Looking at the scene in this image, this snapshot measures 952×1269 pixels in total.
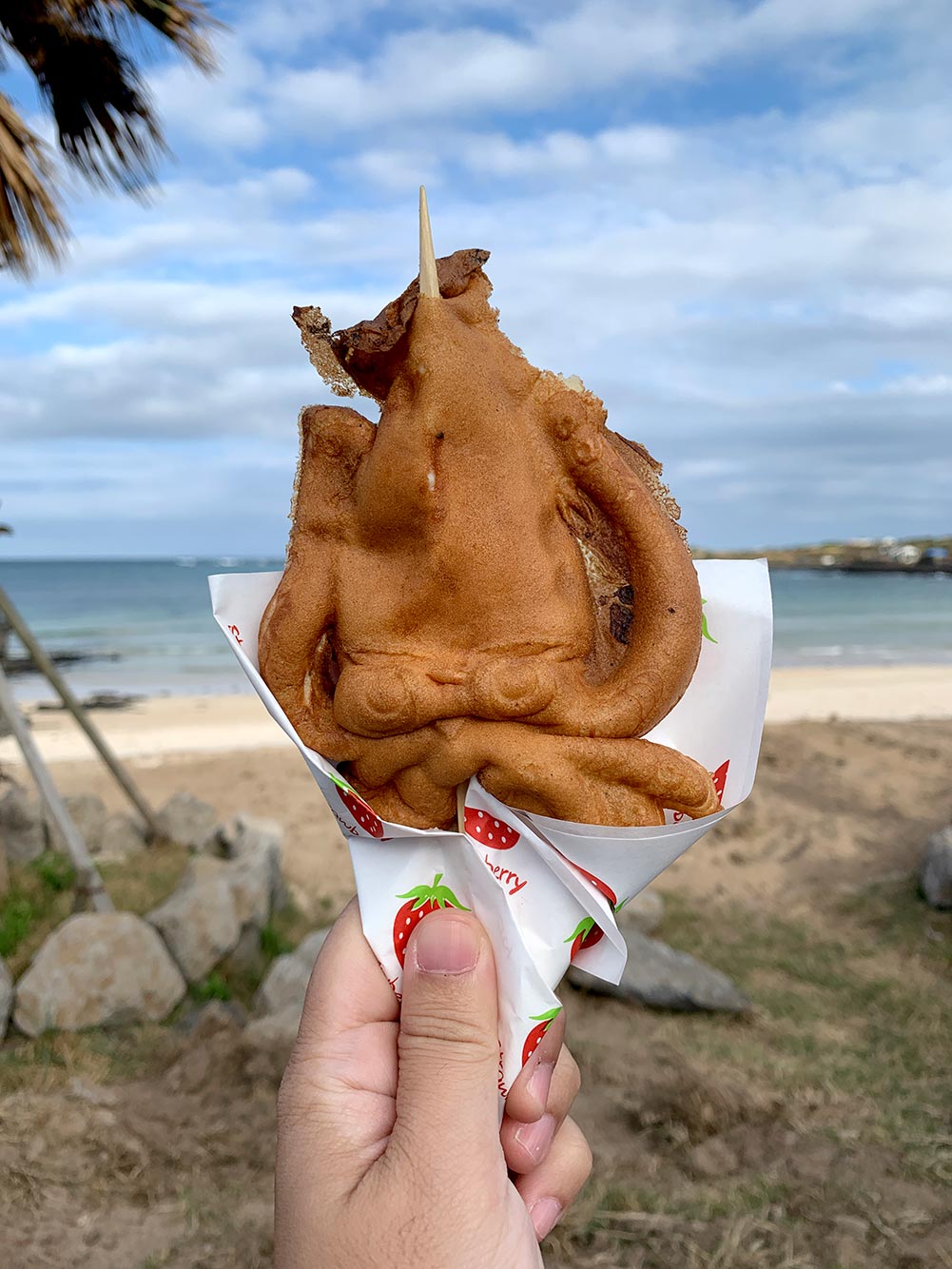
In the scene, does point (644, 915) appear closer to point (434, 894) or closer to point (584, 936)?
point (584, 936)

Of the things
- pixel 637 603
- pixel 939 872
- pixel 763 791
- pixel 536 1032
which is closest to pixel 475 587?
pixel 637 603

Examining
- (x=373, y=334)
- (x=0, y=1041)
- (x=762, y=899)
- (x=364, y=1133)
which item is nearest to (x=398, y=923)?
(x=364, y=1133)

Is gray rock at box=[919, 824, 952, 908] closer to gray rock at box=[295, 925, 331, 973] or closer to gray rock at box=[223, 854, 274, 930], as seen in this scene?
gray rock at box=[295, 925, 331, 973]

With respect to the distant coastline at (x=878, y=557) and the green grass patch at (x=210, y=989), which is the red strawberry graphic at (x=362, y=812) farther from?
the distant coastline at (x=878, y=557)

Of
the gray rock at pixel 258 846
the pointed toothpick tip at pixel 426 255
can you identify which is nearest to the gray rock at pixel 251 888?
the gray rock at pixel 258 846

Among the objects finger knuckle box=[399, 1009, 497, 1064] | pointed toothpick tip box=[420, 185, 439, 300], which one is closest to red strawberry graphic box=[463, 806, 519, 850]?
finger knuckle box=[399, 1009, 497, 1064]
